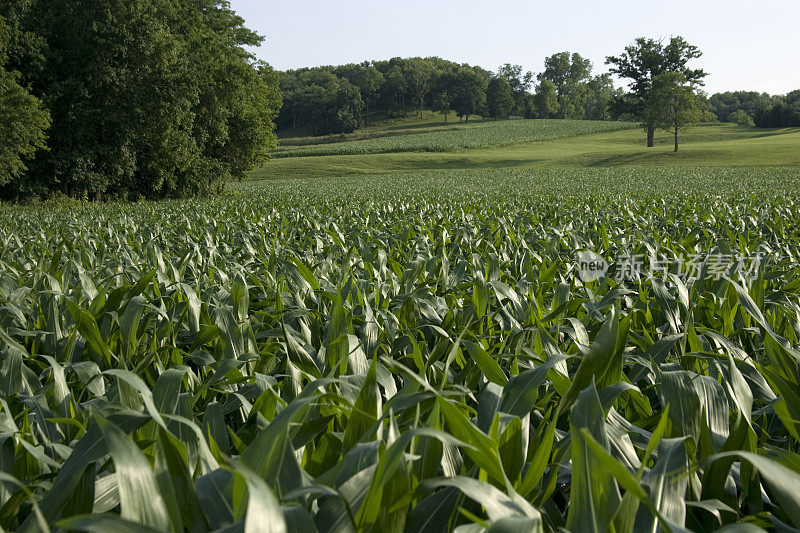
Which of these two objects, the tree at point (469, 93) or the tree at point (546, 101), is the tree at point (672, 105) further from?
the tree at point (546, 101)

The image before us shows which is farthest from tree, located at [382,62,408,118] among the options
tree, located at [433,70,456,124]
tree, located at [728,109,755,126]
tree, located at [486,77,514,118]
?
tree, located at [728,109,755,126]

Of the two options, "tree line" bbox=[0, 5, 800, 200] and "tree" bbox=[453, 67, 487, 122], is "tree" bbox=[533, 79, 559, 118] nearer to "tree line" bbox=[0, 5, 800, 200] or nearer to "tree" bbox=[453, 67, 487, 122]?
"tree" bbox=[453, 67, 487, 122]

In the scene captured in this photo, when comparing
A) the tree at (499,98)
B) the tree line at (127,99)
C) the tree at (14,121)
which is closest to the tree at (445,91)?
the tree at (499,98)

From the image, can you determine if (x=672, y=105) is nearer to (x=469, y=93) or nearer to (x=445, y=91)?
(x=469, y=93)

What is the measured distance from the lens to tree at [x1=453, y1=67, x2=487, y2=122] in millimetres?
108812

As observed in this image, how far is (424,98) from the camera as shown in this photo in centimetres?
12288

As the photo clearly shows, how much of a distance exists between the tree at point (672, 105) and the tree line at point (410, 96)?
5082 centimetres

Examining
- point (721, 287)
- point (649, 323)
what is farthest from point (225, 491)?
point (721, 287)

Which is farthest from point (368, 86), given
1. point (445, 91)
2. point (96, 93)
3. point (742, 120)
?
point (96, 93)

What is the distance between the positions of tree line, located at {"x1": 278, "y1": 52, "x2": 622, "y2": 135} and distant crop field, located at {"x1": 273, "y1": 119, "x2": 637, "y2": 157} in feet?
73.4

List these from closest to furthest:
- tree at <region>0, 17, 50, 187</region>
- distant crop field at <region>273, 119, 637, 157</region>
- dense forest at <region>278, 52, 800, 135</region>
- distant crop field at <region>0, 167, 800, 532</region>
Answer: distant crop field at <region>0, 167, 800, 532</region> → tree at <region>0, 17, 50, 187</region> → distant crop field at <region>273, 119, 637, 157</region> → dense forest at <region>278, 52, 800, 135</region>

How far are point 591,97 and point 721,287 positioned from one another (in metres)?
154

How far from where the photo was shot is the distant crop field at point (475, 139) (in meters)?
66.4

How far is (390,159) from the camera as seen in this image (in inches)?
2165
